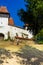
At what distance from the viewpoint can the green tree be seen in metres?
36.6

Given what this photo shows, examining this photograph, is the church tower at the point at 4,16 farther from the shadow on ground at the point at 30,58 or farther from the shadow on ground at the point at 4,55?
the shadow on ground at the point at 30,58

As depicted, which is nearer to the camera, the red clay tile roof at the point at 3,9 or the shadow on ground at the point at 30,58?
the shadow on ground at the point at 30,58

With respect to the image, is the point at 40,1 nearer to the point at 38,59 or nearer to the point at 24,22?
the point at 24,22

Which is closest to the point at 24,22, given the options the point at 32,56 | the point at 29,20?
the point at 29,20

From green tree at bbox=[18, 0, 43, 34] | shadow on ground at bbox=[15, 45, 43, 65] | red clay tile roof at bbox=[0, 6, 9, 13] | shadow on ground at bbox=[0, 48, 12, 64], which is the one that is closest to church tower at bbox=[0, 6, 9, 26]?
red clay tile roof at bbox=[0, 6, 9, 13]

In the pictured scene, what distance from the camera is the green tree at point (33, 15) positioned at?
3662 cm

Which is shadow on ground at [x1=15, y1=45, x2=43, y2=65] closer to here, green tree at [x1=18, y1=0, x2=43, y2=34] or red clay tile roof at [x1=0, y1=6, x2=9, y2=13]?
green tree at [x1=18, y1=0, x2=43, y2=34]

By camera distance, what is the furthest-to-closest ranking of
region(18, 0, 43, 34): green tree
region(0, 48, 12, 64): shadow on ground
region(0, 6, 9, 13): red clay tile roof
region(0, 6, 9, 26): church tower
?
region(0, 6, 9, 13): red clay tile roof, region(0, 6, 9, 26): church tower, region(18, 0, 43, 34): green tree, region(0, 48, 12, 64): shadow on ground

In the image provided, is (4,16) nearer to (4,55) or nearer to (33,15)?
(33,15)

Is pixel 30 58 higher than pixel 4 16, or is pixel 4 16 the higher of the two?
pixel 4 16

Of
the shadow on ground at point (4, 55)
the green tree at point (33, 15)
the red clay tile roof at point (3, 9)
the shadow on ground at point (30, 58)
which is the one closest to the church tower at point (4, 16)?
the red clay tile roof at point (3, 9)

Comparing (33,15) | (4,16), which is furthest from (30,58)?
(4,16)

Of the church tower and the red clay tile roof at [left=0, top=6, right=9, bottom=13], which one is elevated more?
the red clay tile roof at [left=0, top=6, right=9, bottom=13]

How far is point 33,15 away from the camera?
38.5m
